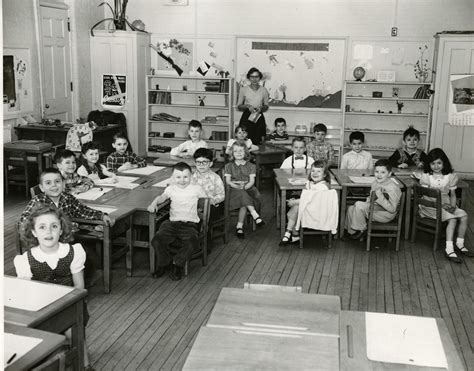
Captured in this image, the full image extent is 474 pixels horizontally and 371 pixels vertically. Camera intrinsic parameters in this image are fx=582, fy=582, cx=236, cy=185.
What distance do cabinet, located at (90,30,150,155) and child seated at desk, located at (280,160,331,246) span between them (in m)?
5.15

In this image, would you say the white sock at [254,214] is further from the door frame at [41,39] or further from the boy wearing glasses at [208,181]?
the door frame at [41,39]

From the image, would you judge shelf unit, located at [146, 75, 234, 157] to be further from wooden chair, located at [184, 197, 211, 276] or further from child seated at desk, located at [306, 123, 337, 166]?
wooden chair, located at [184, 197, 211, 276]

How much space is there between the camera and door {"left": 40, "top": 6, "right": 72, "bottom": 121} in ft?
30.3

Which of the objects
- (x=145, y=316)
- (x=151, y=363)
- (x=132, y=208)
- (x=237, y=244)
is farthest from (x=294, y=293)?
(x=237, y=244)

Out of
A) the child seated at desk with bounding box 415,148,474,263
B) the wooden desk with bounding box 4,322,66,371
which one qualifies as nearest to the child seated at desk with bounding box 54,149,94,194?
the wooden desk with bounding box 4,322,66,371

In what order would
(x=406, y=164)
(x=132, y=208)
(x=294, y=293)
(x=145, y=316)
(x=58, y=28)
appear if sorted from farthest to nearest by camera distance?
(x=58, y=28) → (x=406, y=164) → (x=132, y=208) → (x=145, y=316) → (x=294, y=293)

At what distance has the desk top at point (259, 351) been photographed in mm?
2193

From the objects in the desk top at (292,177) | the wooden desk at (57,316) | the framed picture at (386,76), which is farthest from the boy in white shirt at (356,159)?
the wooden desk at (57,316)

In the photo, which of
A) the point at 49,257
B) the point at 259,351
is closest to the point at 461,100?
the point at 49,257

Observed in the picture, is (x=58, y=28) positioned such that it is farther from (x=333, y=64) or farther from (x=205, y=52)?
(x=333, y=64)

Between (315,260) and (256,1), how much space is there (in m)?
6.05

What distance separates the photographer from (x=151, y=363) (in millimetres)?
3691

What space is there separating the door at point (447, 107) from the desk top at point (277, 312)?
7594 mm

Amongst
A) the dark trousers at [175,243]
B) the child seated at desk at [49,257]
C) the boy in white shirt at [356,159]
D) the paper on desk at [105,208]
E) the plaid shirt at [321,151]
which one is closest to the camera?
the child seated at desk at [49,257]
